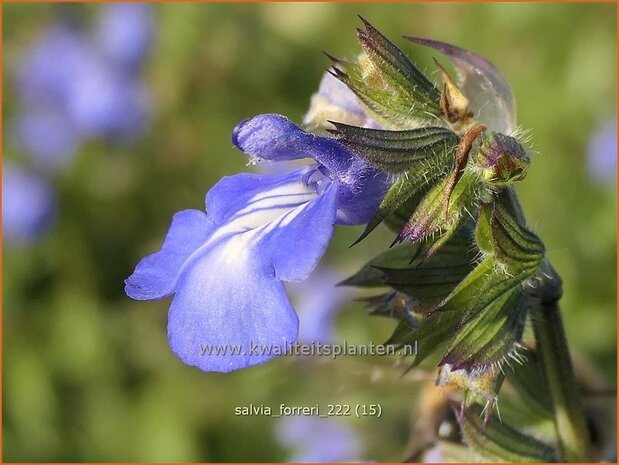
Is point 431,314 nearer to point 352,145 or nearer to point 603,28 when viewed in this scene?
point 352,145

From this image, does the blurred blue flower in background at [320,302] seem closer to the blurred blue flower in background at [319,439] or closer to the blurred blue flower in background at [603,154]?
the blurred blue flower in background at [319,439]

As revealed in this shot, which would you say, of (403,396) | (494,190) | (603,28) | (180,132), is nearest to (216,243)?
(494,190)

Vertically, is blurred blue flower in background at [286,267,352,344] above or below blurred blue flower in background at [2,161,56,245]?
above

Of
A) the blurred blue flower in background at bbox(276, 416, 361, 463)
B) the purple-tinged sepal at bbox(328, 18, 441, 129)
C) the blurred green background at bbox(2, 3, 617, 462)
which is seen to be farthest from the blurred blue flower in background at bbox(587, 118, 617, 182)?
the purple-tinged sepal at bbox(328, 18, 441, 129)

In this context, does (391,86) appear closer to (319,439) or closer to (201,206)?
(319,439)

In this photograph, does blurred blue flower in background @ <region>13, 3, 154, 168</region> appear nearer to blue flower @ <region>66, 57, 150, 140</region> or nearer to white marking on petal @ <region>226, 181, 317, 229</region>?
blue flower @ <region>66, 57, 150, 140</region>

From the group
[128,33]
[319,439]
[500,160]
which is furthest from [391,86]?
[128,33]
